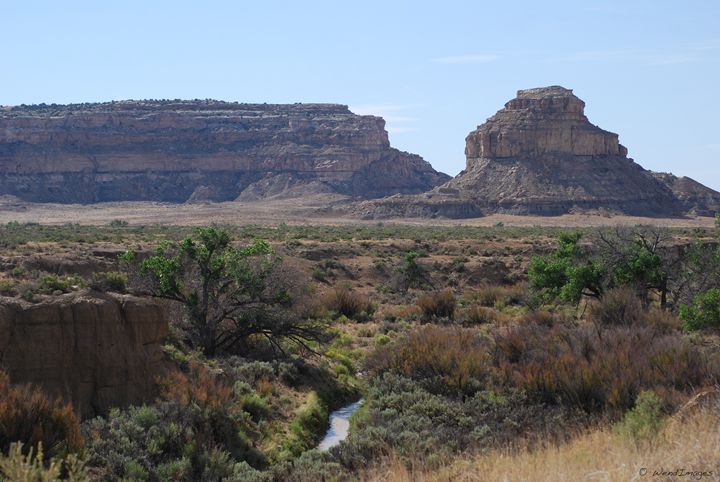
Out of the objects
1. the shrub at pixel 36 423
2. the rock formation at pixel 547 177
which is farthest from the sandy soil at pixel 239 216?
the shrub at pixel 36 423

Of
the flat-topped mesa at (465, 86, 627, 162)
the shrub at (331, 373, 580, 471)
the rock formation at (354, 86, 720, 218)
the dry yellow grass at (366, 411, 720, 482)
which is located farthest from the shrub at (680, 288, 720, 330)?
the flat-topped mesa at (465, 86, 627, 162)

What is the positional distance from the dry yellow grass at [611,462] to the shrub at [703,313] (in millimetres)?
10558

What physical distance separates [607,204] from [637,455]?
111897 millimetres

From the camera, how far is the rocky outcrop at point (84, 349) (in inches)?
617

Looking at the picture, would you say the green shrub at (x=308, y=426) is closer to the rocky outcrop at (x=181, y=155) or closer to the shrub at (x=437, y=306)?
the shrub at (x=437, y=306)

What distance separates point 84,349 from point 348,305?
19590mm

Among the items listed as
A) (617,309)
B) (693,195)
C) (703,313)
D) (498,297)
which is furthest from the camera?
(693,195)

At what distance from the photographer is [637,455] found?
10.4 metres

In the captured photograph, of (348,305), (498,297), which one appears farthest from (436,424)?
(498,297)

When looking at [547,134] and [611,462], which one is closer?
[611,462]

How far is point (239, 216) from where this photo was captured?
383 feet

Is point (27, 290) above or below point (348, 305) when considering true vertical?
above

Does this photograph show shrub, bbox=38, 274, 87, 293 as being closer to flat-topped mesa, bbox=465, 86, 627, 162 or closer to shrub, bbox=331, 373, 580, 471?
shrub, bbox=331, 373, 580, 471

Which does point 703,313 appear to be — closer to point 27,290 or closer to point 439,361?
point 439,361
